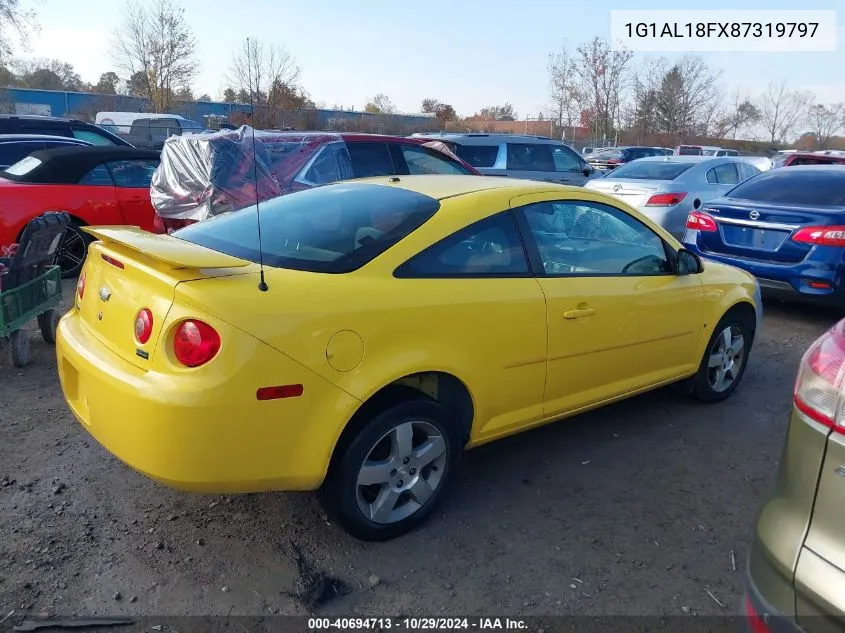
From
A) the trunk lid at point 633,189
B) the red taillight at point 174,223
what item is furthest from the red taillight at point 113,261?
the trunk lid at point 633,189

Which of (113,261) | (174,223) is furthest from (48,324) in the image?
(113,261)

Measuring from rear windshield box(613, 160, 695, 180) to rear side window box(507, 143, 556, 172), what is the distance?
1.80m

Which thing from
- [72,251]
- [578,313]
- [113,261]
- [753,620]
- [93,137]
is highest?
[93,137]

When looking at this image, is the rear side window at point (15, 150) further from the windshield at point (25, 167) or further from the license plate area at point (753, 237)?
the license plate area at point (753, 237)

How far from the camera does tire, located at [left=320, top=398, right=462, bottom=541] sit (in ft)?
9.20

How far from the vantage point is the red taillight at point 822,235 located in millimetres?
6348

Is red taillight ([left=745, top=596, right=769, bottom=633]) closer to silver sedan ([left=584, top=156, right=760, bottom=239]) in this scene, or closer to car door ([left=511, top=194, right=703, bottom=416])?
car door ([left=511, top=194, right=703, bottom=416])

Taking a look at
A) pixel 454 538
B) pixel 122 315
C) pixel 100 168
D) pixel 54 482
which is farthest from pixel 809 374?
pixel 100 168

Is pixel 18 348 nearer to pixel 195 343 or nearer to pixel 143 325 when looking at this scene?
pixel 143 325

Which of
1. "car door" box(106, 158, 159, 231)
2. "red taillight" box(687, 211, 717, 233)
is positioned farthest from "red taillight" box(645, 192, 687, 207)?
"car door" box(106, 158, 159, 231)

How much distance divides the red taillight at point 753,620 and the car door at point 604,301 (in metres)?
1.62

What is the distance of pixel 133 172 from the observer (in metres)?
8.12

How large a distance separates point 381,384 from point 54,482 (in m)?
1.88

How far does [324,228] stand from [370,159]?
4.90 meters
